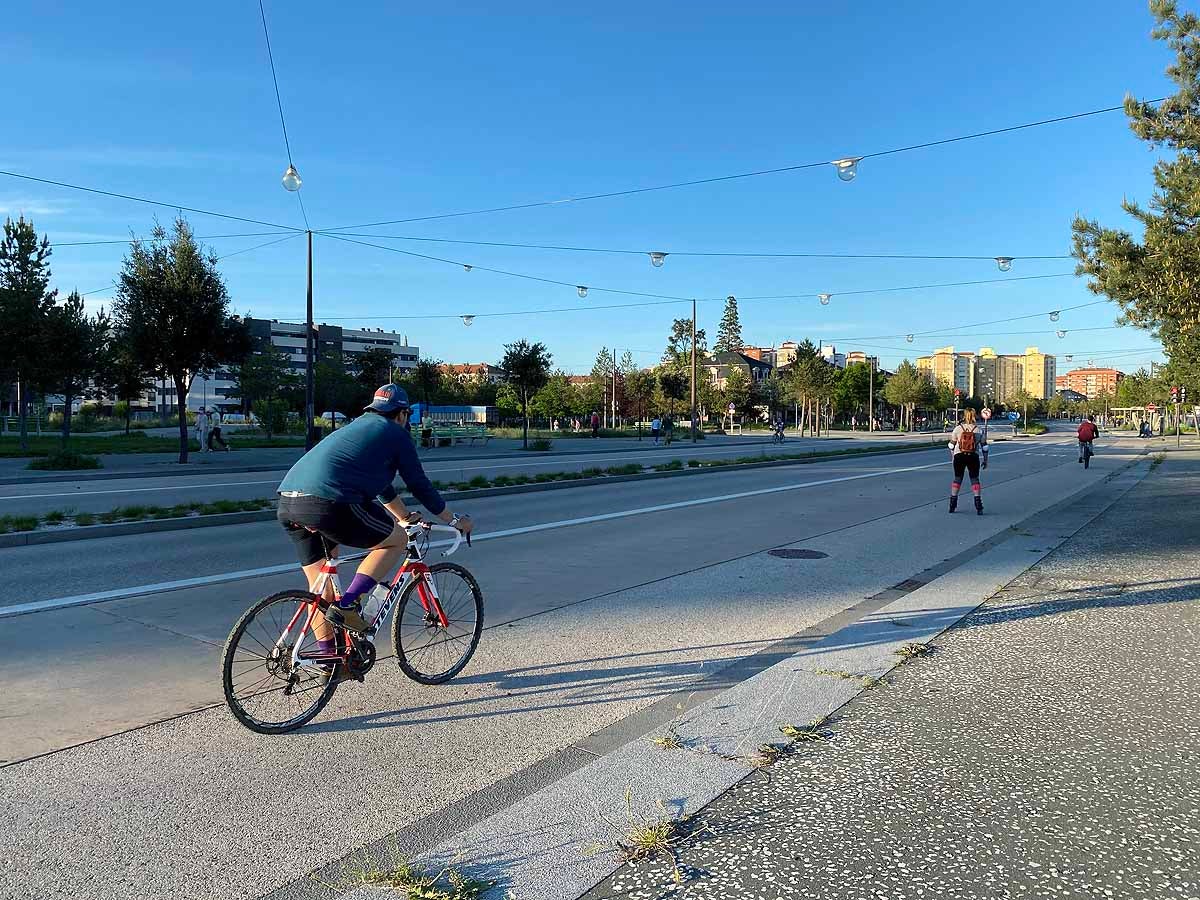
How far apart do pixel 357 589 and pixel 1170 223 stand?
37.7ft

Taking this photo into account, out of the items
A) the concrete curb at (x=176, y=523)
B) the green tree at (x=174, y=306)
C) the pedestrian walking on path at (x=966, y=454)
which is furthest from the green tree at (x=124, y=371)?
the pedestrian walking on path at (x=966, y=454)

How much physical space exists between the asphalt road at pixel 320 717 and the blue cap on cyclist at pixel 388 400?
169 cm

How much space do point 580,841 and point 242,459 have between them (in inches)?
1003

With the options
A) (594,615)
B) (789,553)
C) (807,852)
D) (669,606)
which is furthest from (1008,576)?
(807,852)

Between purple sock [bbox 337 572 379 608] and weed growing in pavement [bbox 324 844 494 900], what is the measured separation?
1.63m

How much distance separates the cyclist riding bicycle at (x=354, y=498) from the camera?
4055 mm

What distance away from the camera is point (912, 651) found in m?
5.38

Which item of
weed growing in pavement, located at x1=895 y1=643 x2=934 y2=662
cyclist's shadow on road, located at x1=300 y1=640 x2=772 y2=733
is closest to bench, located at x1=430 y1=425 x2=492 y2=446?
cyclist's shadow on road, located at x1=300 y1=640 x2=772 y2=733

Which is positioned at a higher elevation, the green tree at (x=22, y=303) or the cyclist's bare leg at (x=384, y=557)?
the green tree at (x=22, y=303)

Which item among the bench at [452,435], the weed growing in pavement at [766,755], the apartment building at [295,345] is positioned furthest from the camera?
the apartment building at [295,345]

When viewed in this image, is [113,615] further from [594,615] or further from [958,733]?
[958,733]

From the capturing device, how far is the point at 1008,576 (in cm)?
794

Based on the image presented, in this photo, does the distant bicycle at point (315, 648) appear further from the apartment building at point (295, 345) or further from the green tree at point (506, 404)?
the apartment building at point (295, 345)

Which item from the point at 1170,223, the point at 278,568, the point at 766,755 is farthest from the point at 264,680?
the point at 1170,223
